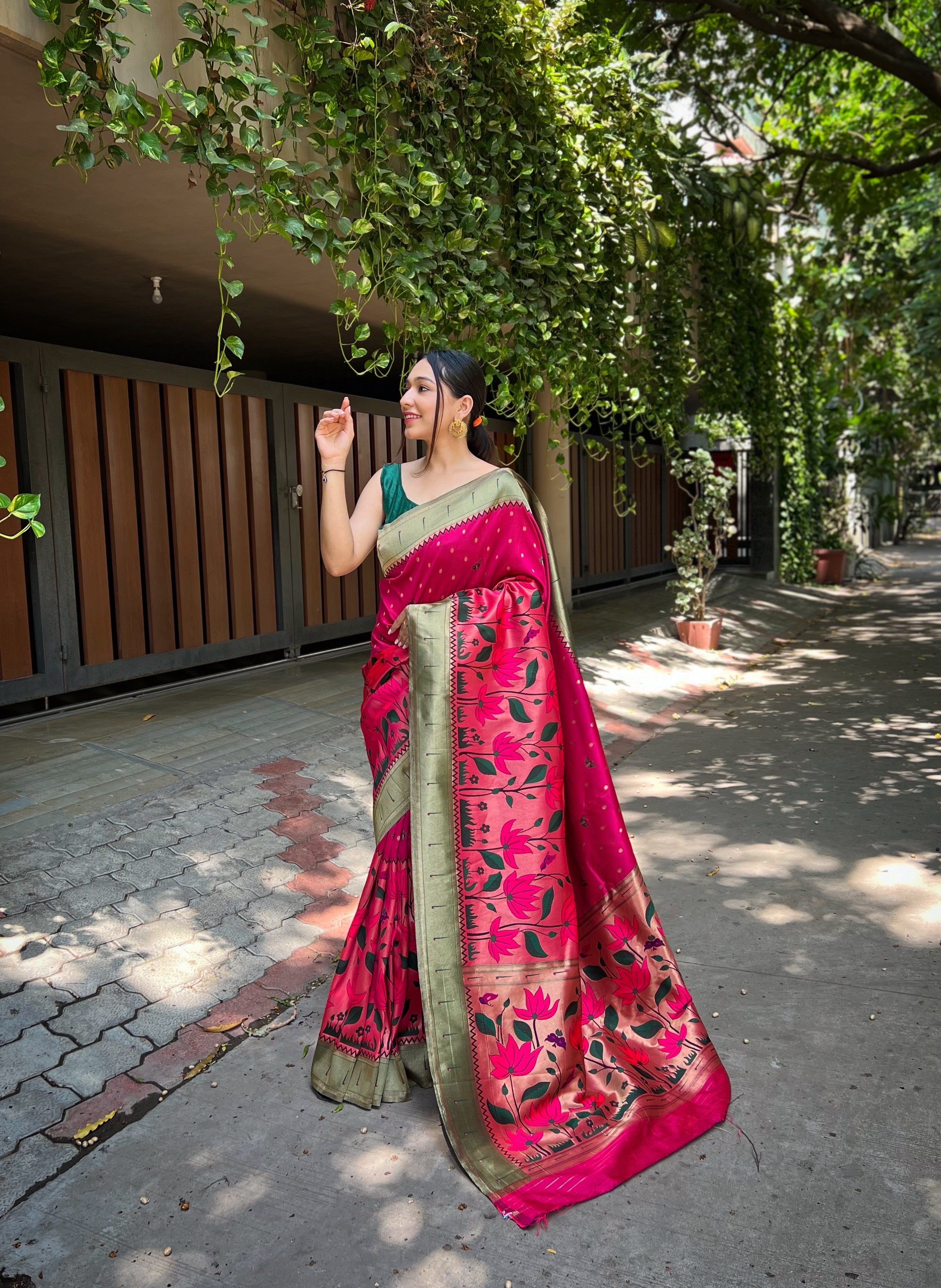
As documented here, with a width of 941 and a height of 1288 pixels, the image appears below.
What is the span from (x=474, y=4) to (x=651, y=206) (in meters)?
2.05

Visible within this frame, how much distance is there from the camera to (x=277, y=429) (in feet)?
22.9

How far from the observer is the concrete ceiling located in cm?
410

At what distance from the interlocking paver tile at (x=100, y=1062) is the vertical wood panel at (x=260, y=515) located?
4.41m

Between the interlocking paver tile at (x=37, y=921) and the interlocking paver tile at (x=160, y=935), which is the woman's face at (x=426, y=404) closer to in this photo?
the interlocking paver tile at (x=160, y=935)

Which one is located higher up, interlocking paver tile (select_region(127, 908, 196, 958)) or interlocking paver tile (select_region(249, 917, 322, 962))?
interlocking paver tile (select_region(127, 908, 196, 958))

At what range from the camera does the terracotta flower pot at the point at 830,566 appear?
49.2ft

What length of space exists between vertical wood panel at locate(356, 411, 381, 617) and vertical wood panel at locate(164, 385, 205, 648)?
5.32 ft

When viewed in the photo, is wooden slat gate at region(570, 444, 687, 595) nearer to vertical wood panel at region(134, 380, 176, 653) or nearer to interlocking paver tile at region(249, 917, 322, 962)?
vertical wood panel at region(134, 380, 176, 653)

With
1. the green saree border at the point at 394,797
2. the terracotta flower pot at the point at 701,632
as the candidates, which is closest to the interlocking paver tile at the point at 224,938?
the green saree border at the point at 394,797

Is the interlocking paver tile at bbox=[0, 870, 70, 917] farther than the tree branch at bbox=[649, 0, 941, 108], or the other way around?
the tree branch at bbox=[649, 0, 941, 108]

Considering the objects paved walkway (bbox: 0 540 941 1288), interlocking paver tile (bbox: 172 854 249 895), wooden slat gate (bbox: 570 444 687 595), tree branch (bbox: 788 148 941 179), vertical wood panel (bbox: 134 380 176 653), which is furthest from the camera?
wooden slat gate (bbox: 570 444 687 595)

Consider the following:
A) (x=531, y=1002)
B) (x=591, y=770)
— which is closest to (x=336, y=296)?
(x=591, y=770)

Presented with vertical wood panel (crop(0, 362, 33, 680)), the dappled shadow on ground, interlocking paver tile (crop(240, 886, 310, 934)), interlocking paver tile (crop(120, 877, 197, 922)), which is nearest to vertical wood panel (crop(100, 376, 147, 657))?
vertical wood panel (crop(0, 362, 33, 680))

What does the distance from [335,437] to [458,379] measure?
35cm
